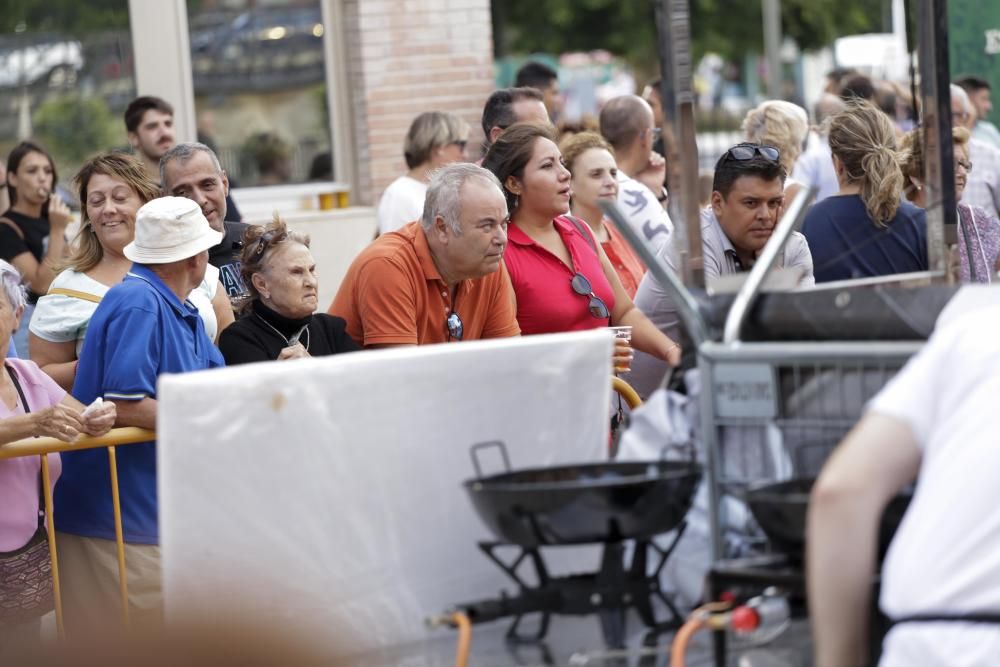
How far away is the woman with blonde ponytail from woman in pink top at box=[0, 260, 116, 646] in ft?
8.73

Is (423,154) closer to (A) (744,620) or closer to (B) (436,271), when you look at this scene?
(B) (436,271)

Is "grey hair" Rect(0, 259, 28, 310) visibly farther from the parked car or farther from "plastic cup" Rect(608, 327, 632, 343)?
the parked car

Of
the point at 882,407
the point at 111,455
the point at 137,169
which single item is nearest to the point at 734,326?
the point at 882,407

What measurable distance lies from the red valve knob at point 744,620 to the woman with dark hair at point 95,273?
105 inches

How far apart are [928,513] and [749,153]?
124 inches

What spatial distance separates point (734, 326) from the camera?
9.80 ft

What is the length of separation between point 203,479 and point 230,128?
7.72m

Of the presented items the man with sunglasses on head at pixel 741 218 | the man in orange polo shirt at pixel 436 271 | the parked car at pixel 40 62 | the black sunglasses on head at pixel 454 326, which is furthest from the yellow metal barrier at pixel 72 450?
the parked car at pixel 40 62

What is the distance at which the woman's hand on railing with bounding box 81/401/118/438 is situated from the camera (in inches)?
163

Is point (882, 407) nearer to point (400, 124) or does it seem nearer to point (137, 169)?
point (137, 169)

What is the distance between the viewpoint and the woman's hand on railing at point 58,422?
13.5 ft

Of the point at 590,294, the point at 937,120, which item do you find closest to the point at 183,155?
the point at 590,294

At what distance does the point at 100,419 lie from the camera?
4141 millimetres

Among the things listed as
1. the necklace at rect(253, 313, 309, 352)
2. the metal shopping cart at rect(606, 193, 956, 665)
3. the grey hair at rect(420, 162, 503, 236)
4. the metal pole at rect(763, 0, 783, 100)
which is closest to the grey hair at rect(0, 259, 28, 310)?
the necklace at rect(253, 313, 309, 352)
